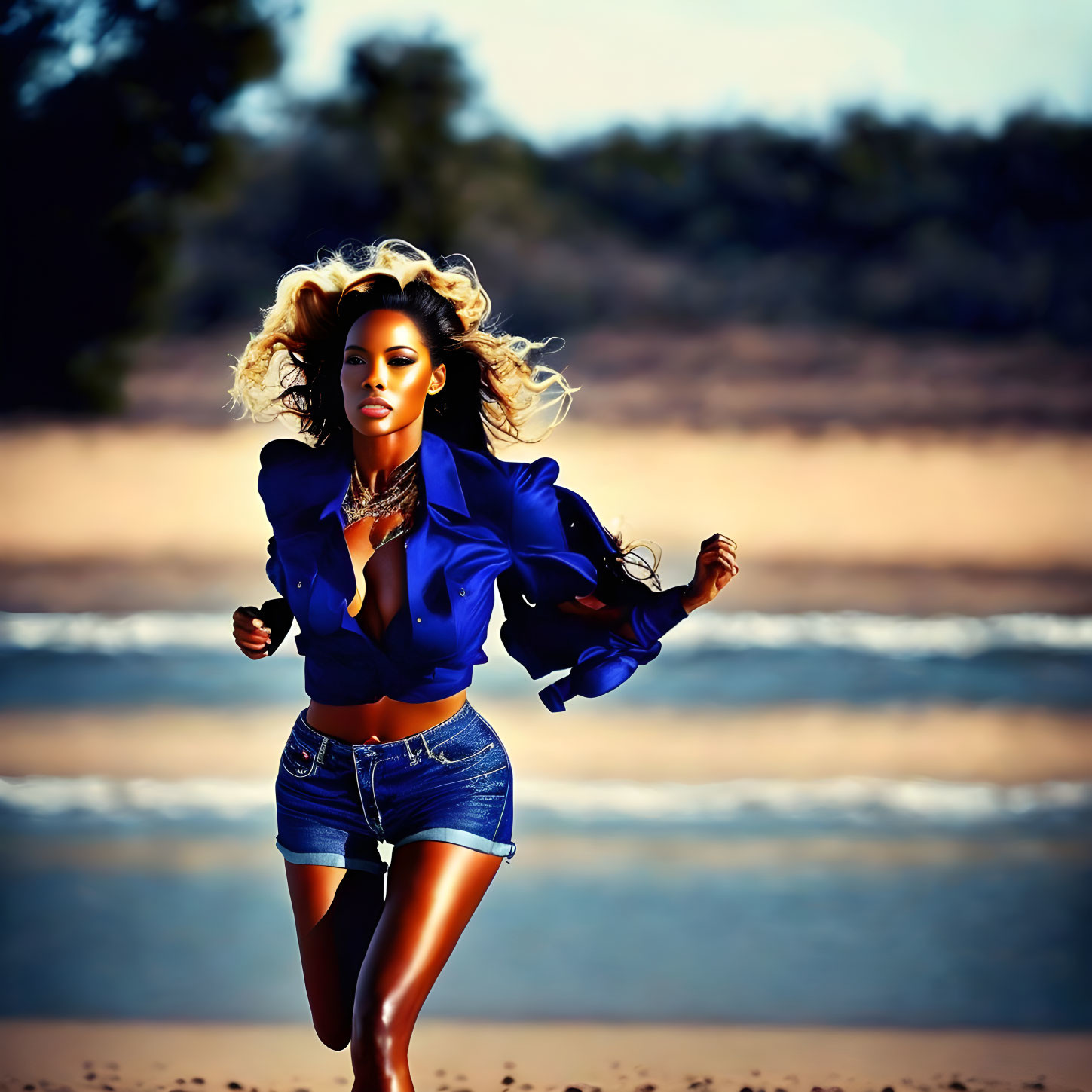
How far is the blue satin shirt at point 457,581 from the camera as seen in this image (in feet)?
7.17

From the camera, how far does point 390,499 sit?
2.27m

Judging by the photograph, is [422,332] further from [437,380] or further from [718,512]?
[718,512]

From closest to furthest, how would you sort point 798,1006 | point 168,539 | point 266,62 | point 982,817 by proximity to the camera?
point 798,1006, point 982,817, point 168,539, point 266,62

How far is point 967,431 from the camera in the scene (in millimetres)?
13250

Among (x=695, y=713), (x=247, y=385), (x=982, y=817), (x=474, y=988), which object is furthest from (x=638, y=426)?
(x=247, y=385)

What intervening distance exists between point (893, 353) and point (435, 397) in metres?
12.2

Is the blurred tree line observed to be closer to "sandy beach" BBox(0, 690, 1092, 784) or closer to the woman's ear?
"sandy beach" BBox(0, 690, 1092, 784)

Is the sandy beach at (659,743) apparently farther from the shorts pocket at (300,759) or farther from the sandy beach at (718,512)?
the shorts pocket at (300,759)

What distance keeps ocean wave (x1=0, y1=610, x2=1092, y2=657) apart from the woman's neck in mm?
5315

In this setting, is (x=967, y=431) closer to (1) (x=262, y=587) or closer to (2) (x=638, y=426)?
(2) (x=638, y=426)

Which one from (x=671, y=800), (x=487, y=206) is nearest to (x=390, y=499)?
(x=671, y=800)

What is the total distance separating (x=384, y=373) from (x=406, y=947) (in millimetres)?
834

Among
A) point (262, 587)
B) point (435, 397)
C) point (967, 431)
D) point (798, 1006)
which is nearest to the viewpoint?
point (435, 397)

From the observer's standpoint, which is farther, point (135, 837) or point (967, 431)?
point (967, 431)
